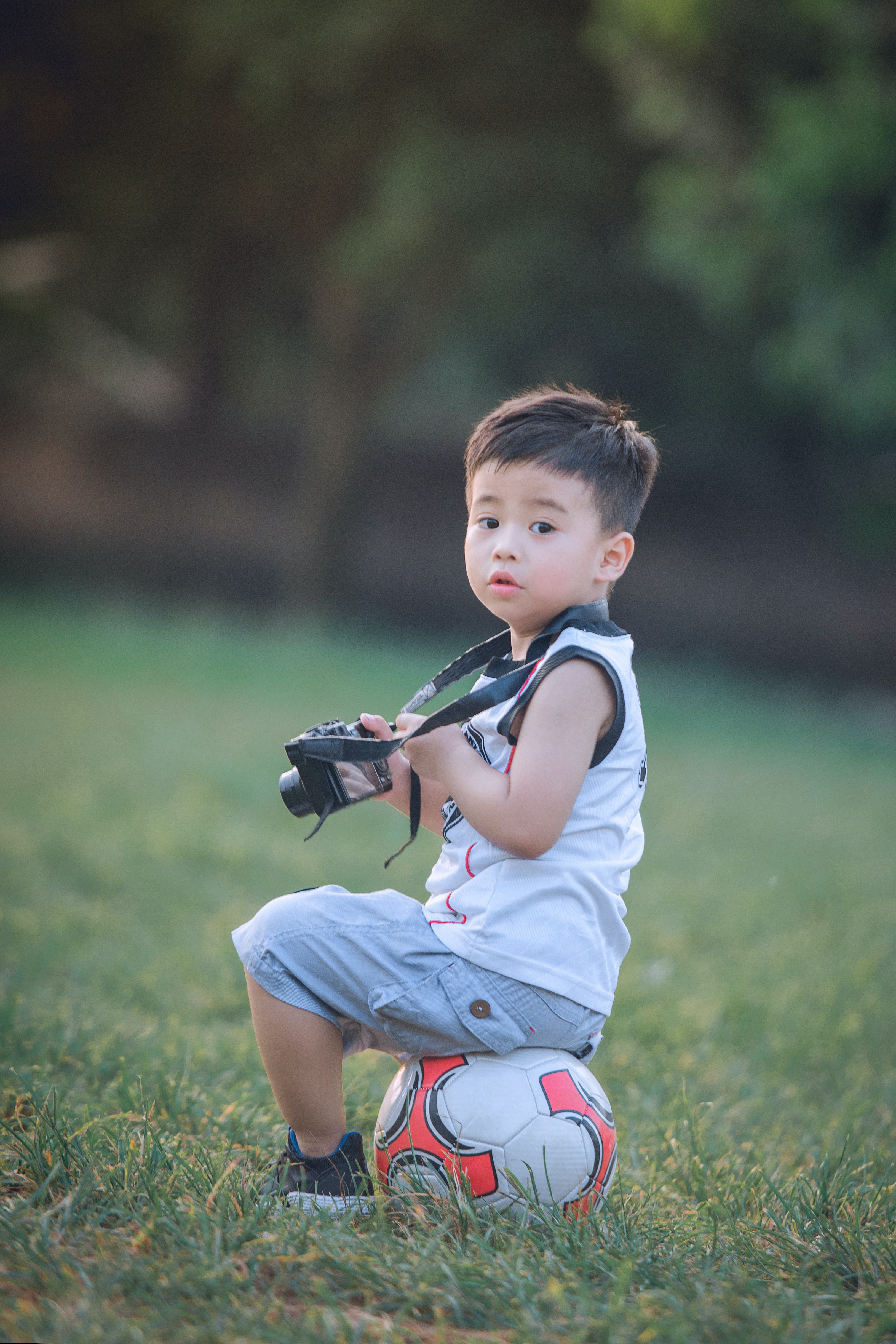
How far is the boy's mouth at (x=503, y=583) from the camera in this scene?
7.80 ft

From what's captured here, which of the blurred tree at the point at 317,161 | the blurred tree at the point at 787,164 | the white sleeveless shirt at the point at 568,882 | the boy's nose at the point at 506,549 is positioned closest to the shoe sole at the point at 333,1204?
the white sleeveless shirt at the point at 568,882

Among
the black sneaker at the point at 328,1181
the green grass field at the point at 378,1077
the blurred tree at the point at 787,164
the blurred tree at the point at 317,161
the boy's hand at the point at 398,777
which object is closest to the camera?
the green grass field at the point at 378,1077

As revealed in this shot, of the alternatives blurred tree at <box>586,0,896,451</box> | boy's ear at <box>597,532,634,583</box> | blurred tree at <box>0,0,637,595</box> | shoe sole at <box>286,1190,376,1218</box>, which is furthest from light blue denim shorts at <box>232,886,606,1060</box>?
blurred tree at <box>0,0,637,595</box>

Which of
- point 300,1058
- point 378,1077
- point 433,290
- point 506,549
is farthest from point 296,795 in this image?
point 433,290

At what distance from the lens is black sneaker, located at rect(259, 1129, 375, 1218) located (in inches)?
91.3

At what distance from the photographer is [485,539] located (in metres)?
2.44

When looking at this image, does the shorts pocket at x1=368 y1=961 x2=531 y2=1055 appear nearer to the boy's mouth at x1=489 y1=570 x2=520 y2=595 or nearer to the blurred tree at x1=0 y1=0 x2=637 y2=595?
the boy's mouth at x1=489 y1=570 x2=520 y2=595

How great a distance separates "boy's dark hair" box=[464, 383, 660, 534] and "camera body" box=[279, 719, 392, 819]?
0.59m

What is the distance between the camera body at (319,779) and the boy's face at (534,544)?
0.38m

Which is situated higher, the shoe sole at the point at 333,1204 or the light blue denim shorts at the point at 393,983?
the light blue denim shorts at the point at 393,983

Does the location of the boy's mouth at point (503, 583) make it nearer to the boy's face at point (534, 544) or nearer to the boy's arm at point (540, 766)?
the boy's face at point (534, 544)

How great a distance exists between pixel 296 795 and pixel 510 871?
46 centimetres

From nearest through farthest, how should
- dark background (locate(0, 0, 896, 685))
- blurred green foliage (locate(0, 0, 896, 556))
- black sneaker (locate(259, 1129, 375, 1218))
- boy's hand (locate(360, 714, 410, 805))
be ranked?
black sneaker (locate(259, 1129, 375, 1218)) → boy's hand (locate(360, 714, 410, 805)) → blurred green foliage (locate(0, 0, 896, 556)) → dark background (locate(0, 0, 896, 685))

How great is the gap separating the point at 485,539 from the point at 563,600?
0.20 m
